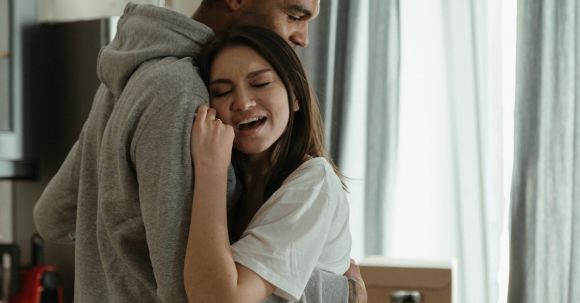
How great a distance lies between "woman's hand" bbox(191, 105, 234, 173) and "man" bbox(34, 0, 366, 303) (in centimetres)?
1

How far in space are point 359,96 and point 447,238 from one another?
1.93ft

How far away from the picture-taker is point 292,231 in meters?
1.13

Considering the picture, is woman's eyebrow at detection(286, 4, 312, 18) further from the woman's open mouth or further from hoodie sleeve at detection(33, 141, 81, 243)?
hoodie sleeve at detection(33, 141, 81, 243)

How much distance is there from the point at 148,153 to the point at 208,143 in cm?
8

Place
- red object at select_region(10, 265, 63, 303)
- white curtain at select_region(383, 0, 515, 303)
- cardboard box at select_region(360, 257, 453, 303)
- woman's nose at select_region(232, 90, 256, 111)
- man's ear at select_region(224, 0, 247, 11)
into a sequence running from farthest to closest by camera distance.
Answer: white curtain at select_region(383, 0, 515, 303)
red object at select_region(10, 265, 63, 303)
cardboard box at select_region(360, 257, 453, 303)
man's ear at select_region(224, 0, 247, 11)
woman's nose at select_region(232, 90, 256, 111)

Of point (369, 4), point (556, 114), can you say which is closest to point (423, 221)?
point (556, 114)

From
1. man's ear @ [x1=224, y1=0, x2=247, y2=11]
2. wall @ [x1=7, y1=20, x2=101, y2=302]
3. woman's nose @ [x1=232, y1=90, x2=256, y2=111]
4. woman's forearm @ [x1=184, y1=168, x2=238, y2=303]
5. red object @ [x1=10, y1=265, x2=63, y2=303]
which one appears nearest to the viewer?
woman's forearm @ [x1=184, y1=168, x2=238, y2=303]

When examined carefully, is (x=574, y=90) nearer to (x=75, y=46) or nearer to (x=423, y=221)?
(x=423, y=221)

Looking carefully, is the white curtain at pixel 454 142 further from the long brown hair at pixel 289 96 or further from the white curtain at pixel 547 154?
the long brown hair at pixel 289 96

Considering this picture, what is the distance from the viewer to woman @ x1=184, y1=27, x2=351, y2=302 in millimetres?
1077

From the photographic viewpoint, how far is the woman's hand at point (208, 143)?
111 centimetres

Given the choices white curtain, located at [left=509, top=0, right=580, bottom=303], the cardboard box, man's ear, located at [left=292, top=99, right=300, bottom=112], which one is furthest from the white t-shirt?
white curtain, located at [left=509, top=0, right=580, bottom=303]

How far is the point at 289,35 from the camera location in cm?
136

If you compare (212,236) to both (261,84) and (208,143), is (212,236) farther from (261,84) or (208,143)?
(261,84)
